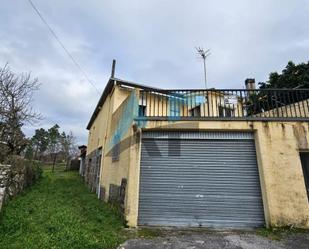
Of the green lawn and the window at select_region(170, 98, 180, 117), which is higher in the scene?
the window at select_region(170, 98, 180, 117)

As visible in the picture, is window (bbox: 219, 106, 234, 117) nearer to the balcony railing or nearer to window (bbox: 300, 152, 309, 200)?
the balcony railing

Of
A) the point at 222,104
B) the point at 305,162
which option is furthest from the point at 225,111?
the point at 305,162

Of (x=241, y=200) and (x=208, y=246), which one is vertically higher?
(x=241, y=200)

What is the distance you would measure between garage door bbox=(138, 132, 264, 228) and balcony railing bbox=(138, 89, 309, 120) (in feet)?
2.45

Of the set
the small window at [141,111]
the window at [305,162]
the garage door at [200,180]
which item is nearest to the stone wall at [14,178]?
the garage door at [200,180]

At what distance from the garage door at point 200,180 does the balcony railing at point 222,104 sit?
75 cm

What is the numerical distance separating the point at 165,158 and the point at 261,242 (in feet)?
10.5

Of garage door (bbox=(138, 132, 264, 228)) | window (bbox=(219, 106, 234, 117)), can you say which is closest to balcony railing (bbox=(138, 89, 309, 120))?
window (bbox=(219, 106, 234, 117))

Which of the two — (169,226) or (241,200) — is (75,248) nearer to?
(169,226)

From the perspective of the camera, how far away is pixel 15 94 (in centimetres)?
981

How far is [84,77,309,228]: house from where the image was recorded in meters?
6.19

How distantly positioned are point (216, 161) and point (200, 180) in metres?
0.77

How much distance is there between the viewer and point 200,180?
21.5 feet

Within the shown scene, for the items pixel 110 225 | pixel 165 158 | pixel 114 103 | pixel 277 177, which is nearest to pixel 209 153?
pixel 165 158
